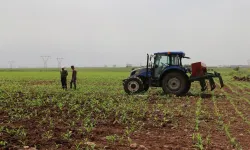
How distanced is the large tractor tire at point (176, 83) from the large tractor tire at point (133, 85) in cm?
118

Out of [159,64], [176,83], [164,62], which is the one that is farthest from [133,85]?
[176,83]

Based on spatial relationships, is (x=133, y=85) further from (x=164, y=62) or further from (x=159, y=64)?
(x=164, y=62)

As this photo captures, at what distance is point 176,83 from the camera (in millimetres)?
15656

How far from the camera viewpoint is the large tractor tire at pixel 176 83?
1557 centimetres

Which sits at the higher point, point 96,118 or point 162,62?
point 162,62

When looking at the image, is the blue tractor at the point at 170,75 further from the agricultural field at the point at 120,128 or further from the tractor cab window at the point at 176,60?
the agricultural field at the point at 120,128

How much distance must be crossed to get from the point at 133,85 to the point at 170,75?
1902 millimetres

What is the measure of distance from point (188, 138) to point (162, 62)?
9344 mm

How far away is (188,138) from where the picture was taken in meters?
6.88

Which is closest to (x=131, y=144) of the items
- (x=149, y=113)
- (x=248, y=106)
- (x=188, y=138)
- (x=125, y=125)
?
(x=188, y=138)

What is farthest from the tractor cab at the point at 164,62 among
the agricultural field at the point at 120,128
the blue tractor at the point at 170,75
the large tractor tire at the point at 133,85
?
the agricultural field at the point at 120,128

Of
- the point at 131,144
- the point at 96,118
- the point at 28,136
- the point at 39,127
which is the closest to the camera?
the point at 131,144

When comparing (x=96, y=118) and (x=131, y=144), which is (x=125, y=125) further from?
(x=131, y=144)

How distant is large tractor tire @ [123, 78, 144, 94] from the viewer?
52.6 ft
